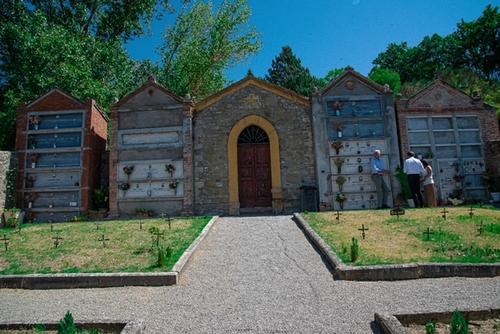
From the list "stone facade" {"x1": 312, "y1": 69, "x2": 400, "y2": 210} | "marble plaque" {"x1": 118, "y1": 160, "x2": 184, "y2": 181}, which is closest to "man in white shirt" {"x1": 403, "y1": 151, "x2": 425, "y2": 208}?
"stone facade" {"x1": 312, "y1": 69, "x2": 400, "y2": 210}

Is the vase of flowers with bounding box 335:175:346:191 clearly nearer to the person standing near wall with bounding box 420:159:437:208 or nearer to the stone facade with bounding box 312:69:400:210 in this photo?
the stone facade with bounding box 312:69:400:210

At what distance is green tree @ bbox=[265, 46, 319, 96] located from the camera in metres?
37.3

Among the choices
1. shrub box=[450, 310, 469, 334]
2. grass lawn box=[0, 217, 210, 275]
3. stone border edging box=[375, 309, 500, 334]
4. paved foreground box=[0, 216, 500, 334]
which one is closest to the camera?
shrub box=[450, 310, 469, 334]

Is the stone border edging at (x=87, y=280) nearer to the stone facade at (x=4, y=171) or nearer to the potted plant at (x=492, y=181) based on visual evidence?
the stone facade at (x=4, y=171)

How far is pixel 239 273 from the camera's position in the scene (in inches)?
265

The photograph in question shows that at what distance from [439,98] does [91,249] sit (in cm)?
1370

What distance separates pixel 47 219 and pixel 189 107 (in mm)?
6783

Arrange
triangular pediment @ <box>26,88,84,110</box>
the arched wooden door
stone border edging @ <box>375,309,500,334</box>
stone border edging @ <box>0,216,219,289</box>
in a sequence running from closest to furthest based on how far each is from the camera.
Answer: stone border edging @ <box>375,309,500,334</box>
stone border edging @ <box>0,216,219,289</box>
the arched wooden door
triangular pediment @ <box>26,88,84,110</box>

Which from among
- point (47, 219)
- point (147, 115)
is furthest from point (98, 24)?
point (47, 219)

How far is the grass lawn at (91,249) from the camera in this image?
23.1 feet

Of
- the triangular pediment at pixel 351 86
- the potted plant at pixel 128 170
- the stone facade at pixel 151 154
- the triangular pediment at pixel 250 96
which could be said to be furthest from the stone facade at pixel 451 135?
the potted plant at pixel 128 170

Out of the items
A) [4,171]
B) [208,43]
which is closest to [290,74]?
[208,43]

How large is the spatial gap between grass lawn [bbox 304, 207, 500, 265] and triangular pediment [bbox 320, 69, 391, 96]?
5518 mm

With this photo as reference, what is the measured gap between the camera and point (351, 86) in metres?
15.1
